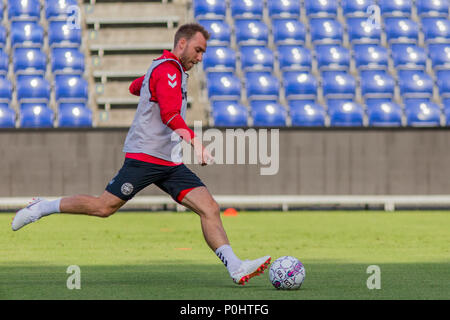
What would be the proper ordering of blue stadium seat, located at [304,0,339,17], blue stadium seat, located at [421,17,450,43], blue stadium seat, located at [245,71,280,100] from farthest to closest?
1. blue stadium seat, located at [304,0,339,17]
2. blue stadium seat, located at [421,17,450,43]
3. blue stadium seat, located at [245,71,280,100]

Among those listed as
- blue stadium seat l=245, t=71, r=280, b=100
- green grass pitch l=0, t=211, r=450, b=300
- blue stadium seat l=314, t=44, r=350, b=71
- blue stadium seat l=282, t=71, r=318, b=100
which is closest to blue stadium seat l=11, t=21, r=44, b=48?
blue stadium seat l=245, t=71, r=280, b=100

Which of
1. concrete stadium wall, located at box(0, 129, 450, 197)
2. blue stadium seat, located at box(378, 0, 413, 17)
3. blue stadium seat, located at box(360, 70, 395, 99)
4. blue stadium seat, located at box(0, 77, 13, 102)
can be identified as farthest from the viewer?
blue stadium seat, located at box(378, 0, 413, 17)

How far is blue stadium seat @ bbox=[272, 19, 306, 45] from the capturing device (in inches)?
795

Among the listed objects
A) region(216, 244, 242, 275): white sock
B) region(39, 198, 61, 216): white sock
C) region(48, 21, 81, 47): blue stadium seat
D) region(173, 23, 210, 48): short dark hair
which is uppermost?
region(48, 21, 81, 47): blue stadium seat

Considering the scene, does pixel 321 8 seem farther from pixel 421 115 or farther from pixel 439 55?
pixel 421 115

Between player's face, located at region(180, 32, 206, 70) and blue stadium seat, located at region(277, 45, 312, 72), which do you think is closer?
player's face, located at region(180, 32, 206, 70)

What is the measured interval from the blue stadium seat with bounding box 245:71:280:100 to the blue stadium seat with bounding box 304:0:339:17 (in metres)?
2.46

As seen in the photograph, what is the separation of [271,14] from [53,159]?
21.8 feet

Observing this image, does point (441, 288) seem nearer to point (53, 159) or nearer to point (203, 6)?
point (53, 159)

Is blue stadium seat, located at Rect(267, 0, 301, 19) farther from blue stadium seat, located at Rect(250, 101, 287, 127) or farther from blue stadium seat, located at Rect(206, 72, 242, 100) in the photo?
blue stadium seat, located at Rect(250, 101, 287, 127)

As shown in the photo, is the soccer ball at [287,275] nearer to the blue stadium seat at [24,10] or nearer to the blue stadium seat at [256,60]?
the blue stadium seat at [256,60]

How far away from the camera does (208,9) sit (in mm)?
20406

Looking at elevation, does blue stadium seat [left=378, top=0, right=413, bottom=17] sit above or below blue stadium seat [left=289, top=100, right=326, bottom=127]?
above
